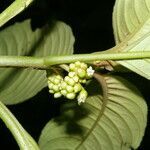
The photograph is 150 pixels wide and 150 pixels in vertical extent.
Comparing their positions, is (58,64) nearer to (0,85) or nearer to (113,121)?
(113,121)

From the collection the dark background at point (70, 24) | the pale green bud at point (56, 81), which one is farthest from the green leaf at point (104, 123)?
the dark background at point (70, 24)

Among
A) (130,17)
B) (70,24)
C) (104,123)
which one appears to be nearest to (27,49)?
(104,123)

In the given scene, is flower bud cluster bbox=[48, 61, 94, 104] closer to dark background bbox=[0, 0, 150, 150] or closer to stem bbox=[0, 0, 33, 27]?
stem bbox=[0, 0, 33, 27]

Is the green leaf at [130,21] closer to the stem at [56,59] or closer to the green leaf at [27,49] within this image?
the stem at [56,59]

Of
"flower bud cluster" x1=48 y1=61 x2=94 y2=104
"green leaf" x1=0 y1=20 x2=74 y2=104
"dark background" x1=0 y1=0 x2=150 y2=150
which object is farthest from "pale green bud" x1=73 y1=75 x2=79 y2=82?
"dark background" x1=0 y1=0 x2=150 y2=150

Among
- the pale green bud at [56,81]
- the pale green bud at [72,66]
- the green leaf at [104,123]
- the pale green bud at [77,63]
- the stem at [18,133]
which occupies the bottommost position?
the green leaf at [104,123]

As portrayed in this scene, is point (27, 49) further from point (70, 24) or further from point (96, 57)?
point (70, 24)
